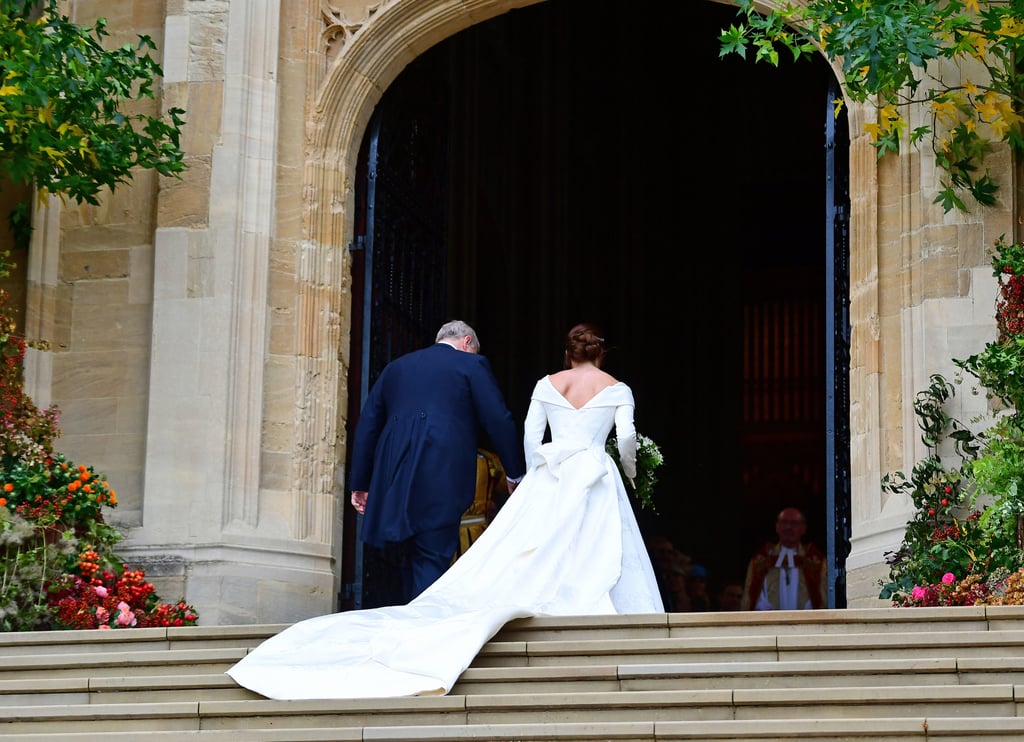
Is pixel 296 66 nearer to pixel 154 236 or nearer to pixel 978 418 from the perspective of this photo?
pixel 154 236

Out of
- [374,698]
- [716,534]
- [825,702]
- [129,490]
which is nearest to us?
[825,702]

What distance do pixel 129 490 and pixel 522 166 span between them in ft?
26.8

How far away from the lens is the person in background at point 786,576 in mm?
14000

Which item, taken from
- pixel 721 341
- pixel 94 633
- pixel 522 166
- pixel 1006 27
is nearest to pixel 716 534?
pixel 721 341

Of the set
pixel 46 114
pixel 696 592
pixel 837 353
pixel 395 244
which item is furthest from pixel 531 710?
pixel 696 592

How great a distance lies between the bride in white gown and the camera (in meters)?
7.82

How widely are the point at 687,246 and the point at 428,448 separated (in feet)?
39.3

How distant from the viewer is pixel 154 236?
11.6 meters

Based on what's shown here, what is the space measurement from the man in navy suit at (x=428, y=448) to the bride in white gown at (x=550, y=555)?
348 millimetres

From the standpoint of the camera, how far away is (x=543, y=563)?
9148mm

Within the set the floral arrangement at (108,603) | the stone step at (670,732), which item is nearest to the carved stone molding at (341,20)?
the floral arrangement at (108,603)

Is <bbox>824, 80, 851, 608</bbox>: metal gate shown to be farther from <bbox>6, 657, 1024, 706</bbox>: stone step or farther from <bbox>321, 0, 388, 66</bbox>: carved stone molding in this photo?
<bbox>6, 657, 1024, 706</bbox>: stone step

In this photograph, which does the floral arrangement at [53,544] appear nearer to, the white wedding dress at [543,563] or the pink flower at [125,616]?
the pink flower at [125,616]

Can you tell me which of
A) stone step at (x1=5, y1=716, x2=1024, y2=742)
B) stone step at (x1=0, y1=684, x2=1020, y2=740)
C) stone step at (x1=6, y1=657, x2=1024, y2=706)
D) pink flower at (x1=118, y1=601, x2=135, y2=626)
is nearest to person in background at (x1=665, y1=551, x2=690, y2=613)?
pink flower at (x1=118, y1=601, x2=135, y2=626)
